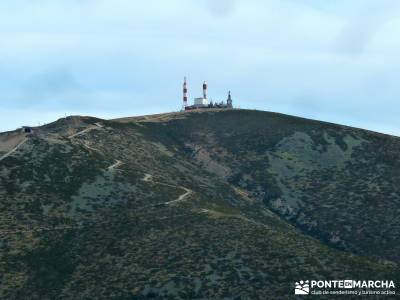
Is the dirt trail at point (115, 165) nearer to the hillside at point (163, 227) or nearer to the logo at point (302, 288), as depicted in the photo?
the hillside at point (163, 227)

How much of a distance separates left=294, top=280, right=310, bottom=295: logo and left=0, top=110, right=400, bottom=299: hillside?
41.4 inches

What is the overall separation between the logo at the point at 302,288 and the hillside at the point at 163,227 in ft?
3.45

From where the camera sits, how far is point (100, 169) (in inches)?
6506

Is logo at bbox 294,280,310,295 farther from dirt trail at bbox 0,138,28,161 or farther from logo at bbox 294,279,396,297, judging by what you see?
dirt trail at bbox 0,138,28,161

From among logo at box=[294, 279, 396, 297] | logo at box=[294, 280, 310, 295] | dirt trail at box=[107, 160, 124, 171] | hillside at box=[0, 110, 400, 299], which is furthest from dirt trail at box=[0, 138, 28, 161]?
logo at box=[294, 279, 396, 297]

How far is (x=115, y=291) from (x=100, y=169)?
47.9 meters

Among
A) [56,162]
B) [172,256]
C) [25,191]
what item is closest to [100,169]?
[56,162]

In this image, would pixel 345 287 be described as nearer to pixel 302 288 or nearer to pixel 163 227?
pixel 302 288

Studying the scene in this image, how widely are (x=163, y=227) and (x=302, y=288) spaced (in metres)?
31.0

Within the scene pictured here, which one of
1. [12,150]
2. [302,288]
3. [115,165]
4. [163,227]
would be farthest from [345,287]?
[12,150]

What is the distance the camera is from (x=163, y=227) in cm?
14062

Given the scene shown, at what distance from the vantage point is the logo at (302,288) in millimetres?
116312

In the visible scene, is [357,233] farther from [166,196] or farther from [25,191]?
[25,191]

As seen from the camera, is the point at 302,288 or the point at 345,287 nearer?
the point at 302,288
